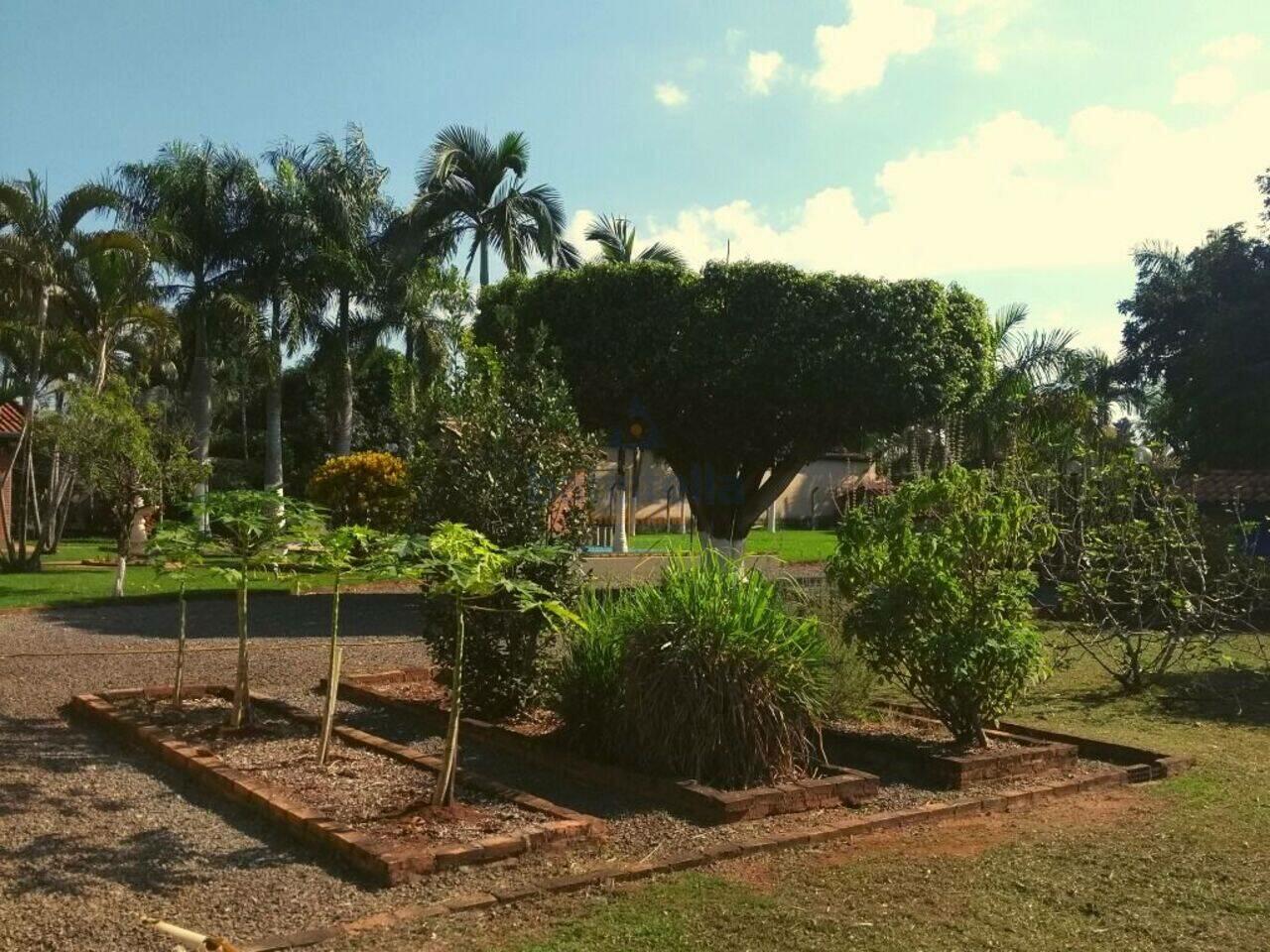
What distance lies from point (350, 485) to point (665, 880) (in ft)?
59.3

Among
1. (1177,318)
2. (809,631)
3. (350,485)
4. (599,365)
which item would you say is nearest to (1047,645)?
(809,631)

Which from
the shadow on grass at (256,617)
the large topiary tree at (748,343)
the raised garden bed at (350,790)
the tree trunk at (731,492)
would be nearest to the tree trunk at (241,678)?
the raised garden bed at (350,790)

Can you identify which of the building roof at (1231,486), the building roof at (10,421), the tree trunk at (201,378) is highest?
the tree trunk at (201,378)

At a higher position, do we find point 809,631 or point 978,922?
point 809,631

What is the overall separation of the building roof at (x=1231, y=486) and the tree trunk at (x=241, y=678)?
63.6 feet

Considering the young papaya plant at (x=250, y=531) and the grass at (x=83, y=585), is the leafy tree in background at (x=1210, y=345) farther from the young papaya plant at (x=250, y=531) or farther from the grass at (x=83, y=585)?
the young papaya plant at (x=250, y=531)

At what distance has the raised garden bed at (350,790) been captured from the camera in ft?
18.1

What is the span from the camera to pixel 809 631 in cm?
746

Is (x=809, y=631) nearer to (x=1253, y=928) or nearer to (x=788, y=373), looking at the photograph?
(x=1253, y=928)

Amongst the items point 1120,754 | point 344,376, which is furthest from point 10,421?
point 1120,754

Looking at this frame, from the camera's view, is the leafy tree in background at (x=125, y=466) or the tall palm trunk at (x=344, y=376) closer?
the leafy tree in background at (x=125, y=466)

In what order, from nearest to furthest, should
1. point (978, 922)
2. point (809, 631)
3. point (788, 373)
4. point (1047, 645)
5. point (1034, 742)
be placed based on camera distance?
point (978, 922) < point (809, 631) < point (1034, 742) < point (1047, 645) < point (788, 373)

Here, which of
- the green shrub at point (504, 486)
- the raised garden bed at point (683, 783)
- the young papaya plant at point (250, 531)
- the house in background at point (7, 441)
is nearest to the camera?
the raised garden bed at point (683, 783)

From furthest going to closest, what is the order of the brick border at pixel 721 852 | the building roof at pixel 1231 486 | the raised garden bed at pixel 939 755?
the building roof at pixel 1231 486
the raised garden bed at pixel 939 755
the brick border at pixel 721 852
